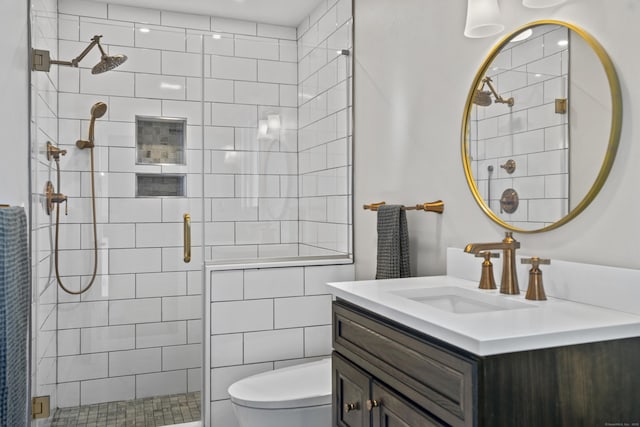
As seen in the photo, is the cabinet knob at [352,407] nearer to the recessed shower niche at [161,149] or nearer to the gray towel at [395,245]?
the gray towel at [395,245]

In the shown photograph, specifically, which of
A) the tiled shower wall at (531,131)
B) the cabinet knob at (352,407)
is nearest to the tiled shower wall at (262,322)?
the cabinet knob at (352,407)

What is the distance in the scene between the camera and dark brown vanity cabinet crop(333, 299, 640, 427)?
3.10 ft

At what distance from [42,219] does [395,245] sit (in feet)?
5.22

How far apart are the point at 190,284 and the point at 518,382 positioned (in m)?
1.86

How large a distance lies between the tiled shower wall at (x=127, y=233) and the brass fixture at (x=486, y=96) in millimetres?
1315

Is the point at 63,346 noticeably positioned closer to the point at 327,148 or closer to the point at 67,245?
the point at 67,245

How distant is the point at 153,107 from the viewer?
7.98 feet

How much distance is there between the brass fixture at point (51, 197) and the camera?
2277mm

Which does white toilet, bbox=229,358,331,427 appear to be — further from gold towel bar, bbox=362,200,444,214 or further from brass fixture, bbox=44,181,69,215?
brass fixture, bbox=44,181,69,215

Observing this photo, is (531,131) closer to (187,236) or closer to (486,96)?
(486,96)

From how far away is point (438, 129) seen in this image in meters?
1.94

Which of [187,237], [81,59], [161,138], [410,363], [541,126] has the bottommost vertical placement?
[410,363]

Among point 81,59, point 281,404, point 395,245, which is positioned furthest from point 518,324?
point 81,59

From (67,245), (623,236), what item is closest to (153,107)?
(67,245)
